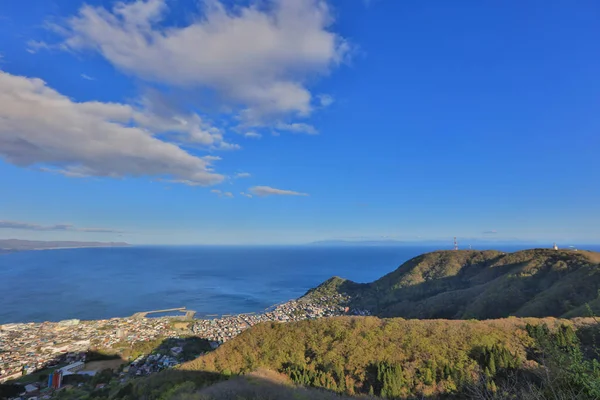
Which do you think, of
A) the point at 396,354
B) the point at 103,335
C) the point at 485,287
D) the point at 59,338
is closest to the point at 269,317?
the point at 103,335

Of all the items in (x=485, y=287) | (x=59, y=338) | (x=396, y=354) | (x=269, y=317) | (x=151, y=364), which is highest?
(x=396, y=354)

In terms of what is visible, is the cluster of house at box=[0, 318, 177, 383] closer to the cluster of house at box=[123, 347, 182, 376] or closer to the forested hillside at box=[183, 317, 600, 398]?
the cluster of house at box=[123, 347, 182, 376]

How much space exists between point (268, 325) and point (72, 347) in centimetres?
3641

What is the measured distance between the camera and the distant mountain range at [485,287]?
4034 centimetres

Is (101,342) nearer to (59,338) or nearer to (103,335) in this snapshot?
(103,335)

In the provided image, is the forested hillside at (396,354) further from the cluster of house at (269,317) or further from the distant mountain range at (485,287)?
the cluster of house at (269,317)

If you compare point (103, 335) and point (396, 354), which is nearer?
point (396, 354)

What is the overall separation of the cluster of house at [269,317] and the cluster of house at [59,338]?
23.2 feet

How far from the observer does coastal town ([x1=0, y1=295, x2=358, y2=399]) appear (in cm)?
3681

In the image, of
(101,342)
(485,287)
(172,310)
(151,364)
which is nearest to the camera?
(151,364)

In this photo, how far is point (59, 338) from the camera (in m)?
50.2

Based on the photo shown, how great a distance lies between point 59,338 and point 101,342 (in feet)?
30.5

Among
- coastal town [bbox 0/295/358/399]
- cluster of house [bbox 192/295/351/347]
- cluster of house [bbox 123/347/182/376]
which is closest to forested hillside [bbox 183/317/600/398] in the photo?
cluster of house [bbox 123/347/182/376]

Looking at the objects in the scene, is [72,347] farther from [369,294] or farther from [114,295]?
[369,294]
